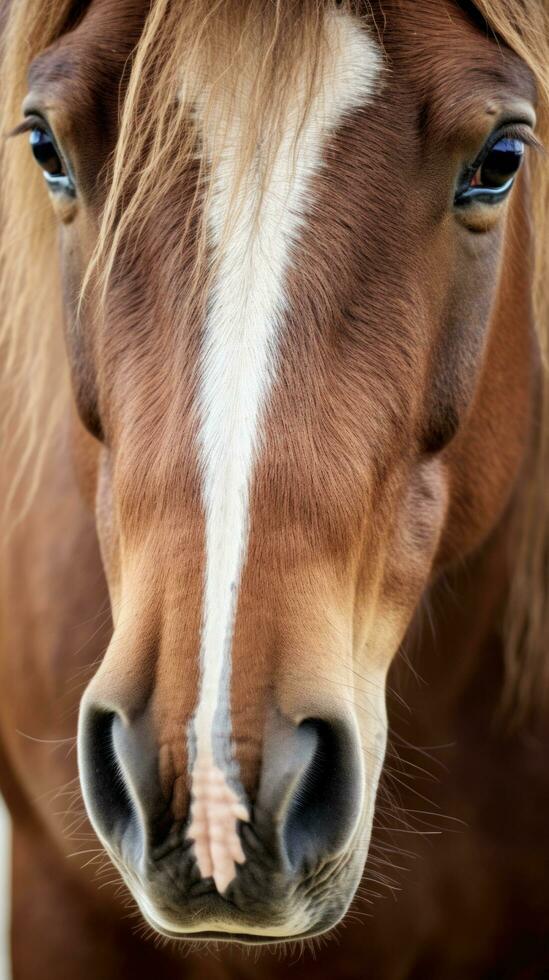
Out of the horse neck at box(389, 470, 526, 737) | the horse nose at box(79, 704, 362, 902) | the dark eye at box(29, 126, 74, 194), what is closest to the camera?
the horse nose at box(79, 704, 362, 902)

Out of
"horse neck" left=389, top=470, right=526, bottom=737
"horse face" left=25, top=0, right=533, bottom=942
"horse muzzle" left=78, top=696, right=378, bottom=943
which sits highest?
"horse face" left=25, top=0, right=533, bottom=942

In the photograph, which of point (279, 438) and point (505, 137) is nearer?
point (279, 438)

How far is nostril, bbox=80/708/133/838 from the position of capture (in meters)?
1.49

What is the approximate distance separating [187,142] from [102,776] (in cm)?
90

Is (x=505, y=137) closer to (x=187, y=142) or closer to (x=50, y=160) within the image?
(x=187, y=142)

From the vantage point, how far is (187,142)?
1637 millimetres

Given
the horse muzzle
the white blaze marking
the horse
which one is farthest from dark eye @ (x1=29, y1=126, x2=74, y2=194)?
the horse muzzle

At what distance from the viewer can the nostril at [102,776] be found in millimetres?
1486

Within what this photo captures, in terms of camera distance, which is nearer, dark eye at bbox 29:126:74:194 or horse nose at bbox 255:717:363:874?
horse nose at bbox 255:717:363:874

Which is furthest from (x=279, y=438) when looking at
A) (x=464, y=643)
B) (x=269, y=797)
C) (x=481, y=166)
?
(x=464, y=643)

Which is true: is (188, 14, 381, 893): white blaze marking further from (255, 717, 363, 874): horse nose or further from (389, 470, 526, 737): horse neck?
(389, 470, 526, 737): horse neck

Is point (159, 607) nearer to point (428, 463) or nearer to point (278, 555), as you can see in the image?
point (278, 555)

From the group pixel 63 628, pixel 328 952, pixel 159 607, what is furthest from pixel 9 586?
pixel 159 607

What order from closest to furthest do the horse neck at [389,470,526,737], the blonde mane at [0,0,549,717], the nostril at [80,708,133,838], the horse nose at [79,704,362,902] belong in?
1. the horse nose at [79,704,362,902]
2. the nostril at [80,708,133,838]
3. the blonde mane at [0,0,549,717]
4. the horse neck at [389,470,526,737]
